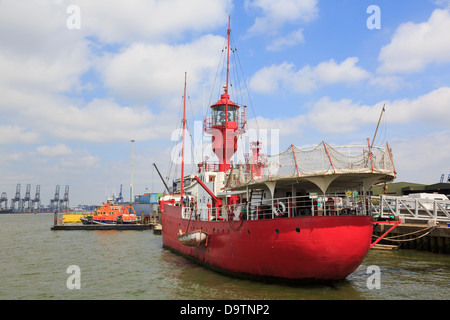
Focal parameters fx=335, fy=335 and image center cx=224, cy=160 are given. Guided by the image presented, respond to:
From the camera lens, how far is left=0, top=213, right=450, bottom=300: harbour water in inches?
596

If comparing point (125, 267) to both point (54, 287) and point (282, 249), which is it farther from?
point (282, 249)

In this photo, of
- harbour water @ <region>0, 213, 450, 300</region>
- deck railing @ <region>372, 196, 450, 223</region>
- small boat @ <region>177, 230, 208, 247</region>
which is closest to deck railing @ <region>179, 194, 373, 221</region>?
deck railing @ <region>372, 196, 450, 223</region>

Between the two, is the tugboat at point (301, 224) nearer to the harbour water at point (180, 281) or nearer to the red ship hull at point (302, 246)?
the red ship hull at point (302, 246)

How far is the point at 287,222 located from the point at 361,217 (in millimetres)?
3242

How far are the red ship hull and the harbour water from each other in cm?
79

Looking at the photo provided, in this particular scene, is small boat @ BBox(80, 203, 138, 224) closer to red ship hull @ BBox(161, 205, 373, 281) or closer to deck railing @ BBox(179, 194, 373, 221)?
deck railing @ BBox(179, 194, 373, 221)

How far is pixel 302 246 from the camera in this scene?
14547mm

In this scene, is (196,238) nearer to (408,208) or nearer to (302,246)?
(302,246)

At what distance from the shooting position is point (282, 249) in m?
15.1

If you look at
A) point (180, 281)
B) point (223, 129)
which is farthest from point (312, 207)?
point (223, 129)

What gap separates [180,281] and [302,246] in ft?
25.1

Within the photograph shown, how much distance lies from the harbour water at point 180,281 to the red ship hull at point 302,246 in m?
0.79
